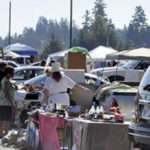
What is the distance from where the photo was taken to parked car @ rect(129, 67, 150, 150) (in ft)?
29.1

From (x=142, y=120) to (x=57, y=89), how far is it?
5.00 metres

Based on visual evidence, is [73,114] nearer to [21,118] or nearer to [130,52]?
[21,118]

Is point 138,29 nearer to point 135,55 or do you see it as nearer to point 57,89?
point 135,55

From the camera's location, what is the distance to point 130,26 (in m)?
185

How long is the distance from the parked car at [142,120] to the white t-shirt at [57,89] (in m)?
4.75

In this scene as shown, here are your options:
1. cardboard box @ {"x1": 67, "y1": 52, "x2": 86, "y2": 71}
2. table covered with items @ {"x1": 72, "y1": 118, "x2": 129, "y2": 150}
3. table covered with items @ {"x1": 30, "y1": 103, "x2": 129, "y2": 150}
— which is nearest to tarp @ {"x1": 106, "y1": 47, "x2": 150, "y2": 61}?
cardboard box @ {"x1": 67, "y1": 52, "x2": 86, "y2": 71}

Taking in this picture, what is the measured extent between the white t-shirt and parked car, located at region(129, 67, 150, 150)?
4.75 metres

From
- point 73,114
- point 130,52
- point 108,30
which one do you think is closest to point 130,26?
point 108,30

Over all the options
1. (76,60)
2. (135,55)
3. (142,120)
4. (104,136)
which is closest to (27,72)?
(76,60)

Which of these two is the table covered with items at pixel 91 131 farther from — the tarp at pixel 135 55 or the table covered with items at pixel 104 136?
the tarp at pixel 135 55

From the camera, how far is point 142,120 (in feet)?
29.8

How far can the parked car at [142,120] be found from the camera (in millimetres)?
8877

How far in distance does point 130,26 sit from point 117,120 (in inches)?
6916

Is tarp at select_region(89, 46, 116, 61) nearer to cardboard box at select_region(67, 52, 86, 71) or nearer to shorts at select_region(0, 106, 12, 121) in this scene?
cardboard box at select_region(67, 52, 86, 71)
